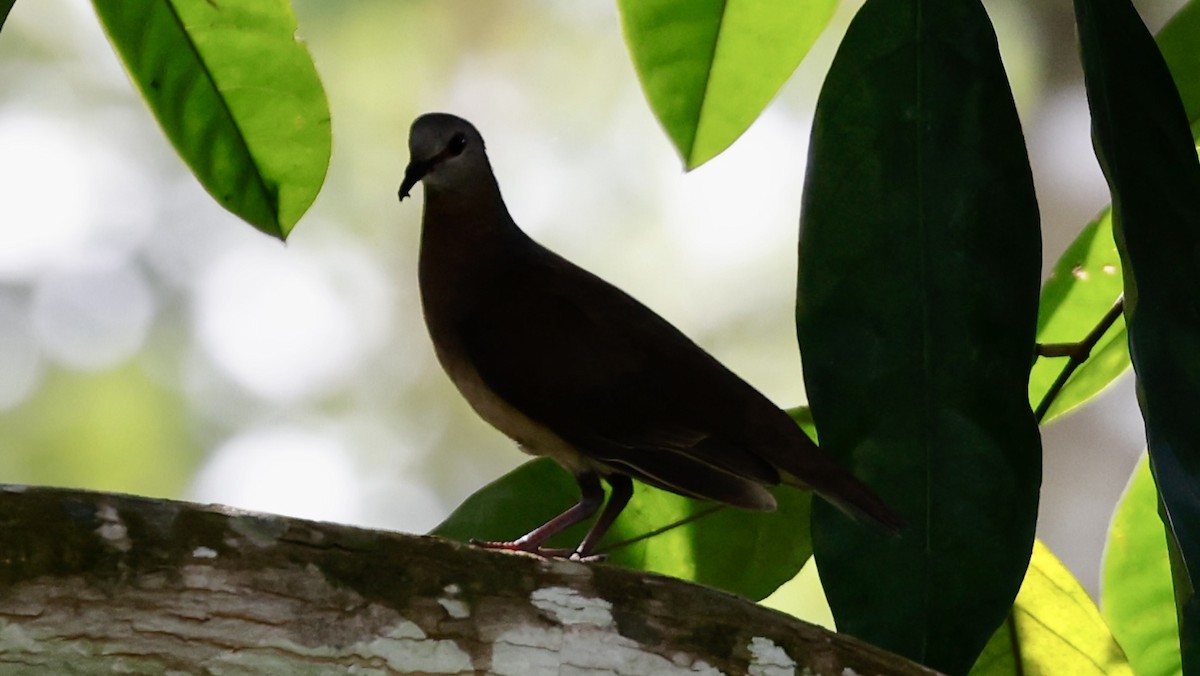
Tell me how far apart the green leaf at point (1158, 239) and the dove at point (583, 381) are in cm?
30

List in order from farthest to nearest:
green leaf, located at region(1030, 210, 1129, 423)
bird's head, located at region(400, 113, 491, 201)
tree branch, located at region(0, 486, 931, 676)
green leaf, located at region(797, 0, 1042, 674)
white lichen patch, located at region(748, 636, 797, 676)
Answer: bird's head, located at region(400, 113, 491, 201) → green leaf, located at region(1030, 210, 1129, 423) → green leaf, located at region(797, 0, 1042, 674) → white lichen patch, located at region(748, 636, 797, 676) → tree branch, located at region(0, 486, 931, 676)

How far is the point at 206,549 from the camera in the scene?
102cm

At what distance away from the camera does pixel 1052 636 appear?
62.4 inches

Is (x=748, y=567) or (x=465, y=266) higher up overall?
(x=465, y=266)

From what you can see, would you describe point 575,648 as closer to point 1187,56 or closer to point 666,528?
point 666,528

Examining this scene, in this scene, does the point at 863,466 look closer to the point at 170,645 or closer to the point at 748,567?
the point at 748,567

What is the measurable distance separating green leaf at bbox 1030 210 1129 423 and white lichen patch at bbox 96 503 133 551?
39.8 inches

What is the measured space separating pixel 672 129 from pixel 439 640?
0.74m

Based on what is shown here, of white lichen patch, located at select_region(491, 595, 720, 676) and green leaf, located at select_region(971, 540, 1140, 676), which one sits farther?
green leaf, located at select_region(971, 540, 1140, 676)

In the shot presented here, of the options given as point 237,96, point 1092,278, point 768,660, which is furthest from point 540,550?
point 1092,278

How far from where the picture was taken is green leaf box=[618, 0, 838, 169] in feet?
5.28

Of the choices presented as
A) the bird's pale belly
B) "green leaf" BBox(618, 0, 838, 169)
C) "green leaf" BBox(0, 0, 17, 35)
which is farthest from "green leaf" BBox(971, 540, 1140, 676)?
"green leaf" BBox(0, 0, 17, 35)

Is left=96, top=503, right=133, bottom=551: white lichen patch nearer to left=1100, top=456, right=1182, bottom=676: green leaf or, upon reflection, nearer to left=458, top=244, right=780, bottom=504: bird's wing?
left=458, top=244, right=780, bottom=504: bird's wing

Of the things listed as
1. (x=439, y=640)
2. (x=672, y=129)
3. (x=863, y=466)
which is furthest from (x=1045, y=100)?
(x=439, y=640)
